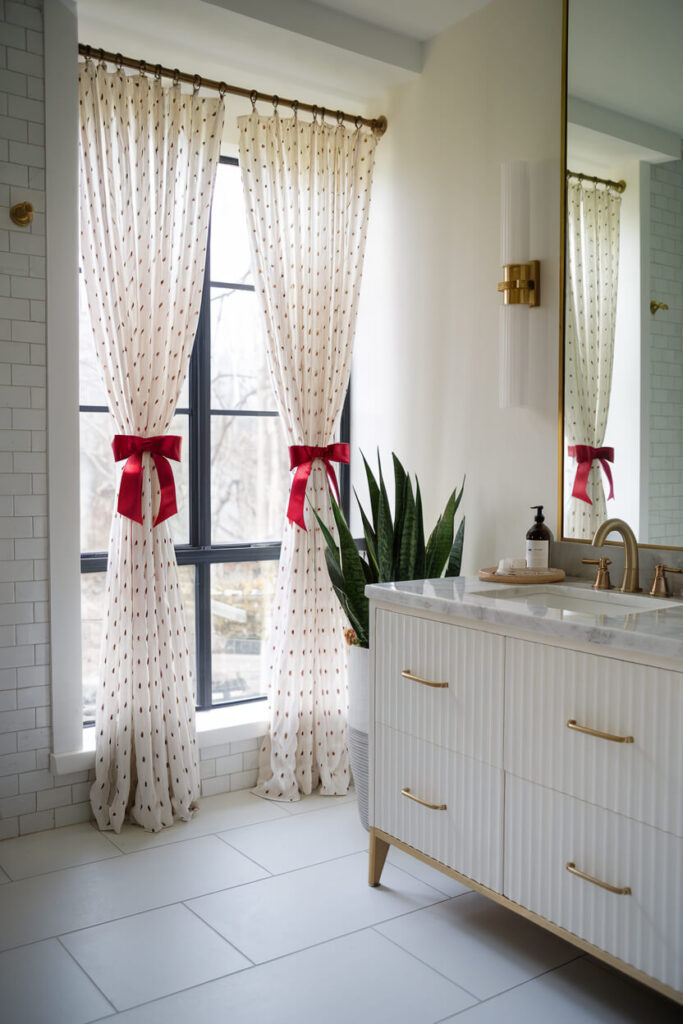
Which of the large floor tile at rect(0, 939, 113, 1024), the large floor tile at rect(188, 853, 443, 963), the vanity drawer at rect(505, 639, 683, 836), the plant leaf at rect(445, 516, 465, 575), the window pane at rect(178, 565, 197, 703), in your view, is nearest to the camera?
the vanity drawer at rect(505, 639, 683, 836)

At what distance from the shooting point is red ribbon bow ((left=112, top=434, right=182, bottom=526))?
2945 mm

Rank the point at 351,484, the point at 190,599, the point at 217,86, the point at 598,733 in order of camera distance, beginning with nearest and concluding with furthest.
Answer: the point at 598,733
the point at 217,86
the point at 190,599
the point at 351,484

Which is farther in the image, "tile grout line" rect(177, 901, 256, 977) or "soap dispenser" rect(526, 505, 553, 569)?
"soap dispenser" rect(526, 505, 553, 569)

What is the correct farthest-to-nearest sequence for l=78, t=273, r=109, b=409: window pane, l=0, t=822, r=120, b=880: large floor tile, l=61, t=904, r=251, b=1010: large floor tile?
l=78, t=273, r=109, b=409: window pane → l=0, t=822, r=120, b=880: large floor tile → l=61, t=904, r=251, b=1010: large floor tile

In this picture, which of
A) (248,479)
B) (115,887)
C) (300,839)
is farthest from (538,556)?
(115,887)

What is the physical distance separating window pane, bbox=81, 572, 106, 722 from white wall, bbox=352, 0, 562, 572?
3.95 feet

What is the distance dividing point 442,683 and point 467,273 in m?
1.51

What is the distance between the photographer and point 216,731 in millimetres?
3240

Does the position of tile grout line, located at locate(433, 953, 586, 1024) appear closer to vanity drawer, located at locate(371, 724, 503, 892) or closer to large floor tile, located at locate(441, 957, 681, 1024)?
large floor tile, located at locate(441, 957, 681, 1024)

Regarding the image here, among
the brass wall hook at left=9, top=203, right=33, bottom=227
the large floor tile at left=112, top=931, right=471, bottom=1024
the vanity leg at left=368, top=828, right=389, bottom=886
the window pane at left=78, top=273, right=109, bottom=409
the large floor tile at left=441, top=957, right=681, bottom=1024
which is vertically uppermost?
the brass wall hook at left=9, top=203, right=33, bottom=227

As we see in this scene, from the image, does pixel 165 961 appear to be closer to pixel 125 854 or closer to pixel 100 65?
pixel 125 854

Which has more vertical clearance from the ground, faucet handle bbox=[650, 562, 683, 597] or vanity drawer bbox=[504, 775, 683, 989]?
faucet handle bbox=[650, 562, 683, 597]

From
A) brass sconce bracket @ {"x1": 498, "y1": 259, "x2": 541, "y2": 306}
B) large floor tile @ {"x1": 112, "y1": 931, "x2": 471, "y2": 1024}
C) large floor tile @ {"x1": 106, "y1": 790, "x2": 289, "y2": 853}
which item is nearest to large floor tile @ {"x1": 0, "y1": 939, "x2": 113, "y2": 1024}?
large floor tile @ {"x1": 112, "y1": 931, "x2": 471, "y2": 1024}

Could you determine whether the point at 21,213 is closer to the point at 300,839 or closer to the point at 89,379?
the point at 89,379
